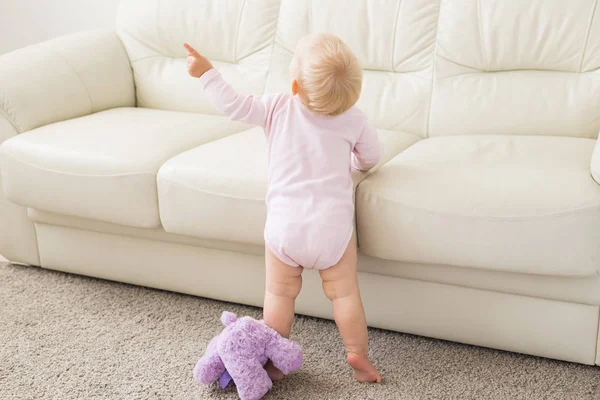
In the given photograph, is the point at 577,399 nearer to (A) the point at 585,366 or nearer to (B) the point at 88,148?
(A) the point at 585,366

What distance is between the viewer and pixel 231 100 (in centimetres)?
168

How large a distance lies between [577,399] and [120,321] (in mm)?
1136

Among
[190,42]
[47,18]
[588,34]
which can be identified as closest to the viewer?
[588,34]

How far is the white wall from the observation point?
10.2 feet

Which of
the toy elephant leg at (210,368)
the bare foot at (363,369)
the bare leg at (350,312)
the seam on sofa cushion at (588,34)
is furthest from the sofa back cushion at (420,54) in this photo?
the toy elephant leg at (210,368)

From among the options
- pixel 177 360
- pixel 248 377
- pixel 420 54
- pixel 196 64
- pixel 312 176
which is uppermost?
pixel 196 64

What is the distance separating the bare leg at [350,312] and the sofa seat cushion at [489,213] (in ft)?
0.29

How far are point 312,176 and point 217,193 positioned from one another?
0.30 m

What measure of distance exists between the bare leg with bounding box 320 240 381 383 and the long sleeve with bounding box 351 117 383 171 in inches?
8.0

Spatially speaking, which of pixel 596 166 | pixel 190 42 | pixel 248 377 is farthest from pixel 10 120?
pixel 596 166

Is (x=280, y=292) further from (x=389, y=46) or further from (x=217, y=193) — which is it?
(x=389, y=46)

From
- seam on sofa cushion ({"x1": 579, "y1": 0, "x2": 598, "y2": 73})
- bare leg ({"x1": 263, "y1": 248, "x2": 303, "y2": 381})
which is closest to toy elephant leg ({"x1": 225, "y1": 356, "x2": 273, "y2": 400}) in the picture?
bare leg ({"x1": 263, "y1": 248, "x2": 303, "y2": 381})

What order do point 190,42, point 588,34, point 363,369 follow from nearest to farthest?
1. point 363,369
2. point 588,34
3. point 190,42

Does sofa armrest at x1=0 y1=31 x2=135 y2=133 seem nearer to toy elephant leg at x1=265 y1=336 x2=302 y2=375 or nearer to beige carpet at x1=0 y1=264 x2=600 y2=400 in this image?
beige carpet at x1=0 y1=264 x2=600 y2=400
